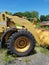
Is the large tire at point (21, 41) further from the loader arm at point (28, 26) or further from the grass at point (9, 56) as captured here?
the loader arm at point (28, 26)

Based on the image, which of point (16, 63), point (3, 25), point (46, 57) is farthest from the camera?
point (3, 25)

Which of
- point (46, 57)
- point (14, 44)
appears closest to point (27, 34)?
point (14, 44)

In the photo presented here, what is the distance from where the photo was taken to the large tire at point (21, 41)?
7.68 meters

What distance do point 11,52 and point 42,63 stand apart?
5.04 feet

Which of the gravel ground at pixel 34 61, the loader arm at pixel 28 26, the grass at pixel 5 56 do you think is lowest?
the gravel ground at pixel 34 61

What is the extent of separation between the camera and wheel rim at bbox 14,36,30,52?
309 inches

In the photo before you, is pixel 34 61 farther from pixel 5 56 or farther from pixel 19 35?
pixel 19 35

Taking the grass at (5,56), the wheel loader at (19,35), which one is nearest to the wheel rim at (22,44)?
the wheel loader at (19,35)

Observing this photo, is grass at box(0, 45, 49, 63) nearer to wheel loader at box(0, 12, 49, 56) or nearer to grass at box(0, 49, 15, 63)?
grass at box(0, 49, 15, 63)

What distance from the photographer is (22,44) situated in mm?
7961

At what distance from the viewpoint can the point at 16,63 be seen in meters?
6.57

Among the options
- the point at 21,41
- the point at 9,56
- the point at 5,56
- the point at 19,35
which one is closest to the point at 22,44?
the point at 21,41

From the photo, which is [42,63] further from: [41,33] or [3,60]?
[41,33]

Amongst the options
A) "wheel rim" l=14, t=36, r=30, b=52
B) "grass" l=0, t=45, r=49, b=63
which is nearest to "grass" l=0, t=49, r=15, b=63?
"grass" l=0, t=45, r=49, b=63
